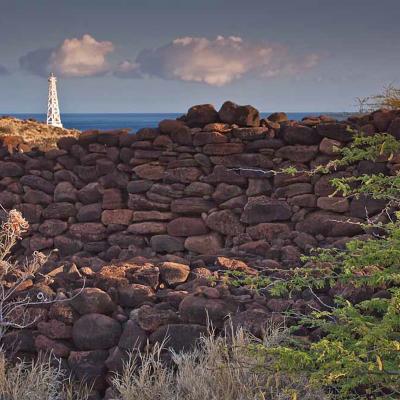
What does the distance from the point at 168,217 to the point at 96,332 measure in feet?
10.7

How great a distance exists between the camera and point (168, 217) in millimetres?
9273

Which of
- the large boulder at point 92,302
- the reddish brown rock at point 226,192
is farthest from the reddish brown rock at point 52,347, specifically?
the reddish brown rock at point 226,192

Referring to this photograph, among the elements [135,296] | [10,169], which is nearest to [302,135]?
[135,296]

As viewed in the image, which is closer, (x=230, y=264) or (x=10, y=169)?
(x=230, y=264)

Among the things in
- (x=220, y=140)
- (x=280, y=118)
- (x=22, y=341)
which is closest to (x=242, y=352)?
(x=22, y=341)

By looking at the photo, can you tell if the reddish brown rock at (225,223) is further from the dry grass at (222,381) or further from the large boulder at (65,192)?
the dry grass at (222,381)

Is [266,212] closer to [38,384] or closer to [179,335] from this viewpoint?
[179,335]

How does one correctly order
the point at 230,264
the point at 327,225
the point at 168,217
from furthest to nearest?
the point at 168,217
the point at 327,225
the point at 230,264

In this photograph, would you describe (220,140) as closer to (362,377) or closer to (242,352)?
(242,352)

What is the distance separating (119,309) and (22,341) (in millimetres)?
918

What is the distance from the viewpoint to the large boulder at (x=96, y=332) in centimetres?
615

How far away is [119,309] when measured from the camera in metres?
6.44

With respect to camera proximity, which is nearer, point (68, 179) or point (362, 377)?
point (362, 377)

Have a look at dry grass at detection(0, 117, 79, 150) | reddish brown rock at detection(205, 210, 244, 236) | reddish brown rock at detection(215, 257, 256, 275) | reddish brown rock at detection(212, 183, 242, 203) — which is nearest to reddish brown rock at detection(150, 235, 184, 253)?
reddish brown rock at detection(205, 210, 244, 236)
